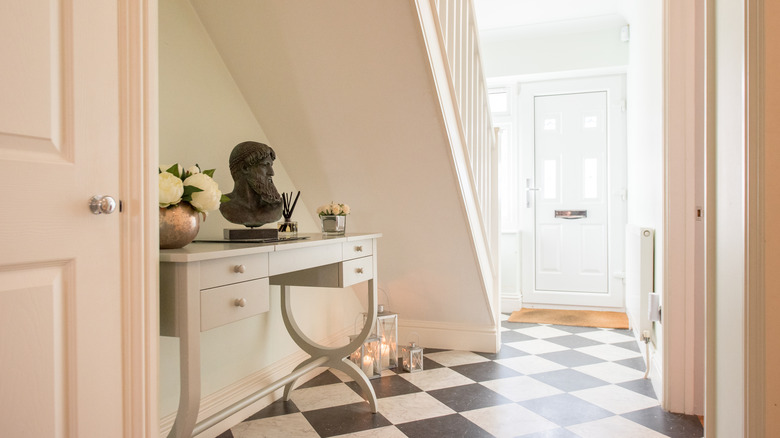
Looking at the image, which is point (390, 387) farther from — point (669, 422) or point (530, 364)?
point (669, 422)

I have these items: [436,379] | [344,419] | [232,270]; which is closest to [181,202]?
[232,270]

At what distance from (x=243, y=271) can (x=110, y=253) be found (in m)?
0.42

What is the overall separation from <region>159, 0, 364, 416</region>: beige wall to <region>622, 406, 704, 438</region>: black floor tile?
1.58 meters

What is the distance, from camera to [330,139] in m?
2.32

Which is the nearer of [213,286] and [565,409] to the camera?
[213,286]

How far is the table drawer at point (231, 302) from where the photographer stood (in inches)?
52.4

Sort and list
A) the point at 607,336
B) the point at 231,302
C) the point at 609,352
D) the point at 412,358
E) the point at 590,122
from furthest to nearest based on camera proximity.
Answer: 1. the point at 590,122
2. the point at 607,336
3. the point at 609,352
4. the point at 412,358
5. the point at 231,302

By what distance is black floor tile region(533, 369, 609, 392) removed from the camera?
99.4 inches

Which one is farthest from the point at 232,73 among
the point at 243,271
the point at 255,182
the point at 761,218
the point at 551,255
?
the point at 551,255

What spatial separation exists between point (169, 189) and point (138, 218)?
0.19 m

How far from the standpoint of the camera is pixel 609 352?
3174 millimetres

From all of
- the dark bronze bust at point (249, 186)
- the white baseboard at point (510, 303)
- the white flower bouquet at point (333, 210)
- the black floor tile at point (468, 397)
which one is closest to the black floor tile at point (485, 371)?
the black floor tile at point (468, 397)

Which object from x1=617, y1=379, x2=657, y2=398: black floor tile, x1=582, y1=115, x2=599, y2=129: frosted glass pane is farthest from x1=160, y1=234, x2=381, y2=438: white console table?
x1=582, y1=115, x2=599, y2=129: frosted glass pane

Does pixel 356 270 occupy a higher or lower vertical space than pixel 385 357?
higher
